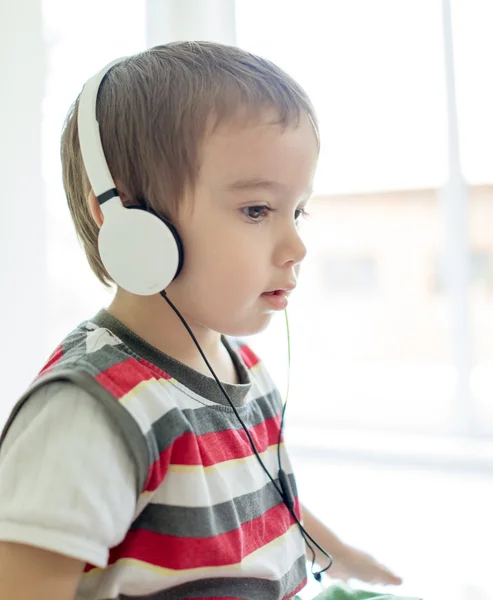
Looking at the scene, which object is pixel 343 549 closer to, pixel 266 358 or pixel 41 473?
pixel 41 473

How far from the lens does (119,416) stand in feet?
1.87

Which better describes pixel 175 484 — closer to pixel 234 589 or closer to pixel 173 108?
pixel 234 589

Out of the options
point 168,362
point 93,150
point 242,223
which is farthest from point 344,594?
point 93,150

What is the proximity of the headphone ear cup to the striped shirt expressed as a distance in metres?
0.08

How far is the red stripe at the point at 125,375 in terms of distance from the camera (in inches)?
23.0

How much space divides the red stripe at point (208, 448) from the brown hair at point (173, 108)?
0.75ft

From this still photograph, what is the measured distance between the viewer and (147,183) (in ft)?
2.14

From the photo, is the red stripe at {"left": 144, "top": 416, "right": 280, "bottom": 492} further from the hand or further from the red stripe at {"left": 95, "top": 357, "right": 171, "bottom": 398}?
the hand

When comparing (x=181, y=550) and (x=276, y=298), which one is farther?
(x=276, y=298)

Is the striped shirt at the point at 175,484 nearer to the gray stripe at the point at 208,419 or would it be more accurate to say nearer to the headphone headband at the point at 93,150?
the gray stripe at the point at 208,419

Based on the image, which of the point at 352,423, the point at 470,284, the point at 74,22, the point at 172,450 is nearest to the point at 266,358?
the point at 352,423

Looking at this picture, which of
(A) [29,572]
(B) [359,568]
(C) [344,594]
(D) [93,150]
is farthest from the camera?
(B) [359,568]

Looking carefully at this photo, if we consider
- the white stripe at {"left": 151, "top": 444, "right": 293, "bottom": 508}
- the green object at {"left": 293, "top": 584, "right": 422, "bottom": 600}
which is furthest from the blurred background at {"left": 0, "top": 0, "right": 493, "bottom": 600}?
the white stripe at {"left": 151, "top": 444, "right": 293, "bottom": 508}

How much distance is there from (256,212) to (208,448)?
249 mm
